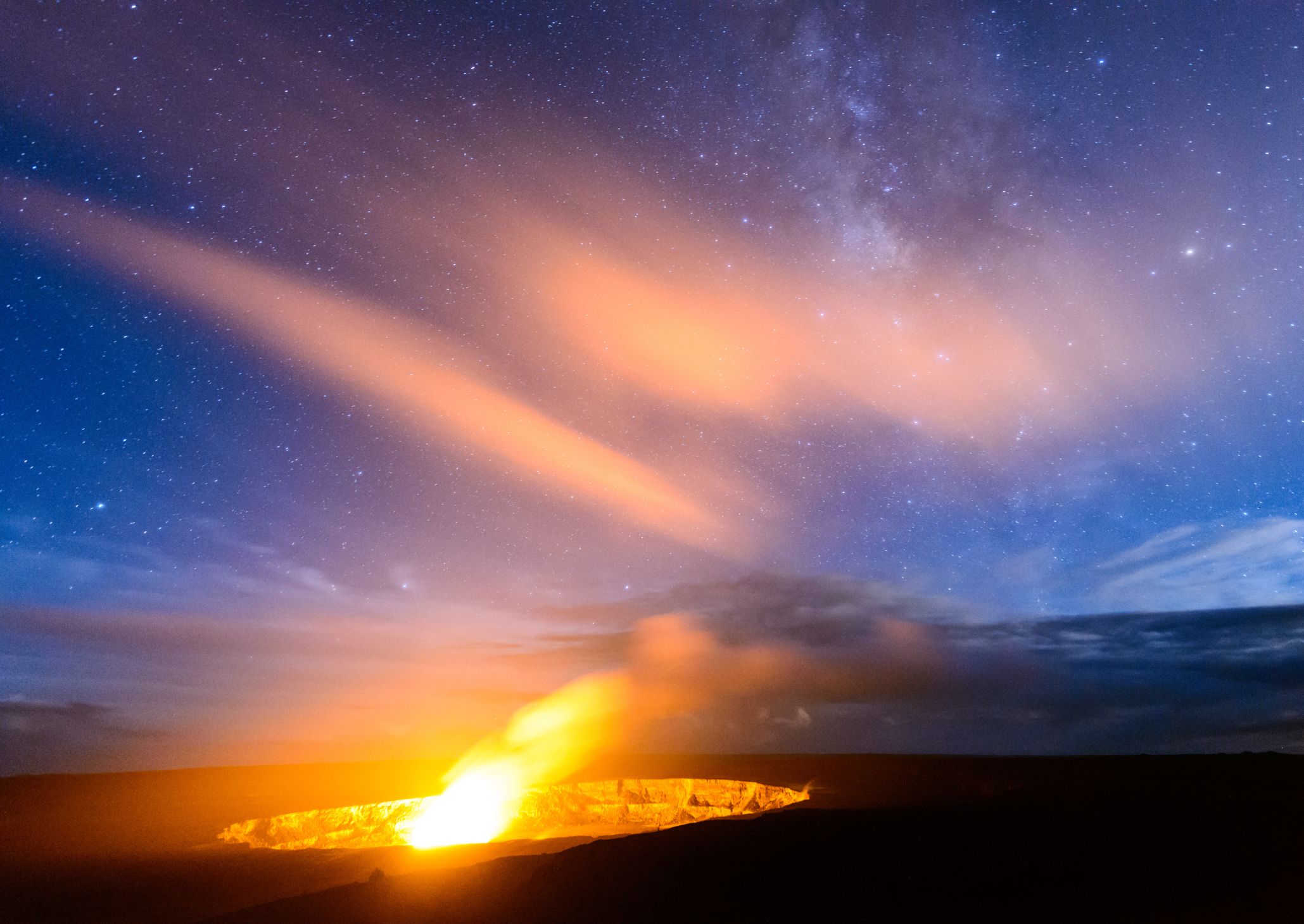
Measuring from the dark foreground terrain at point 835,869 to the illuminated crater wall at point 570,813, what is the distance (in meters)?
6.43

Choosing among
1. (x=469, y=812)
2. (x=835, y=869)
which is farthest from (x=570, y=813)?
(x=835, y=869)

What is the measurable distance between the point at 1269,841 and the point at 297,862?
140ft

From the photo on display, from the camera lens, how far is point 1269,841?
21375 millimetres

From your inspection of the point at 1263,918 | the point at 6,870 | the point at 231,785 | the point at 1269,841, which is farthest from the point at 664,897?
the point at 231,785

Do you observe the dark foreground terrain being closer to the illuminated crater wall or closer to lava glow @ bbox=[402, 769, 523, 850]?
the illuminated crater wall

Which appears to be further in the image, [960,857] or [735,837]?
[735,837]

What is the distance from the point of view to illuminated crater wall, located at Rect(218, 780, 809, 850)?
50344 millimetres

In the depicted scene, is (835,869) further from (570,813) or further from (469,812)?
(469,812)

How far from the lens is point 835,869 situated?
21.6 meters

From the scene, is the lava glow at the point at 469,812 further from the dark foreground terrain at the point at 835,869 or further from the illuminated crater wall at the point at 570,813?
the dark foreground terrain at the point at 835,869

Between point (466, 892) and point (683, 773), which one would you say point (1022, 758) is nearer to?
point (683, 773)

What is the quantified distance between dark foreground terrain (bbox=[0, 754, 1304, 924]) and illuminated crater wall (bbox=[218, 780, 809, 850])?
643 centimetres

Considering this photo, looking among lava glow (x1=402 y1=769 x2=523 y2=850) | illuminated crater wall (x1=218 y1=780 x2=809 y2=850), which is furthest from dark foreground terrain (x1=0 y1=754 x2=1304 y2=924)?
lava glow (x1=402 y1=769 x2=523 y2=850)

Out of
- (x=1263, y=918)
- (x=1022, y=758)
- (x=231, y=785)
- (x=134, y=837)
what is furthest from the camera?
(x=231, y=785)
